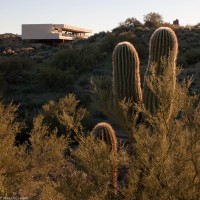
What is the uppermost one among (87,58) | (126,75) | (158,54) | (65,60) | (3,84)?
(158,54)

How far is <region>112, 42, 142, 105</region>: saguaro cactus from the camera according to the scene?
10.0 meters

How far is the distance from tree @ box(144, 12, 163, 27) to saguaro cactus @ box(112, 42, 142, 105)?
45.5 m

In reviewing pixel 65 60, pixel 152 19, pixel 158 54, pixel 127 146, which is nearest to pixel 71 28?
pixel 152 19

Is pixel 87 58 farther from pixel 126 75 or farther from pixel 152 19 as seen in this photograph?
pixel 126 75

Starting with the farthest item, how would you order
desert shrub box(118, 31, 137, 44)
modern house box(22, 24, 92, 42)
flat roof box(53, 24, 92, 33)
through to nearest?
flat roof box(53, 24, 92, 33) → modern house box(22, 24, 92, 42) → desert shrub box(118, 31, 137, 44)

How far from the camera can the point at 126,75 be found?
10.2 meters

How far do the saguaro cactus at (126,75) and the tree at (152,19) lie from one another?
45531 mm

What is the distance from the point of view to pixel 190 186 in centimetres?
596

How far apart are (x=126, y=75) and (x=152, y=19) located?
49.9 metres

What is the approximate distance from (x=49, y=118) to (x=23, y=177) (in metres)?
11.4

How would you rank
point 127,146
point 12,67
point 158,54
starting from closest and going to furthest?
point 127,146
point 158,54
point 12,67

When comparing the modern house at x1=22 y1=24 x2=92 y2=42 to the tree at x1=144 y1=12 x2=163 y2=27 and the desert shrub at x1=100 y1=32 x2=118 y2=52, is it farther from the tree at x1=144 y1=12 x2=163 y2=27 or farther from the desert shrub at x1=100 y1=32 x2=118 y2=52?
the desert shrub at x1=100 y1=32 x2=118 y2=52

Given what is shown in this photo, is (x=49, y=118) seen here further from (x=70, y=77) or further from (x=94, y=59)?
(x=94, y=59)

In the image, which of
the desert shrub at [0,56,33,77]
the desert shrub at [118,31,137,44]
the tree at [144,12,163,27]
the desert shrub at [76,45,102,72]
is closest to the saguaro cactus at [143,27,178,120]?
the desert shrub at [0,56,33,77]
